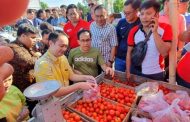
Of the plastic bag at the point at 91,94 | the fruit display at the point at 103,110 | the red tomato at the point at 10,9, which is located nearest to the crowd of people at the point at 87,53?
the plastic bag at the point at 91,94

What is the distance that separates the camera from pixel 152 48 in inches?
106

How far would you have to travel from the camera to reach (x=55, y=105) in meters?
1.22

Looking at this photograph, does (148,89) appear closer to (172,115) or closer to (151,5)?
(172,115)

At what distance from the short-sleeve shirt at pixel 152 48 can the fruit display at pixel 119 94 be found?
0.40m

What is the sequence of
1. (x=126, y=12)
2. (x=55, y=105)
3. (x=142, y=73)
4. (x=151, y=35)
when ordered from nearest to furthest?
1. (x=55, y=105)
2. (x=151, y=35)
3. (x=142, y=73)
4. (x=126, y=12)

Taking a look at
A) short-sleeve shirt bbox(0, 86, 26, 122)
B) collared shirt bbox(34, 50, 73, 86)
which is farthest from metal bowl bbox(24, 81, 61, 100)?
collared shirt bbox(34, 50, 73, 86)

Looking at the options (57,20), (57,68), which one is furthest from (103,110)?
(57,20)

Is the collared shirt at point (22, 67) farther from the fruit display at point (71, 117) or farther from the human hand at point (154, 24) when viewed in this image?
the human hand at point (154, 24)

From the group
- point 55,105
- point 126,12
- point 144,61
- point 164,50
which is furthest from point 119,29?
point 55,105

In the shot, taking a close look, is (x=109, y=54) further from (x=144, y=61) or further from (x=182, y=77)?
(x=182, y=77)

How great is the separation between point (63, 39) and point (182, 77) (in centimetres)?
149

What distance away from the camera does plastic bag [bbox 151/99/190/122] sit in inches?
72.6

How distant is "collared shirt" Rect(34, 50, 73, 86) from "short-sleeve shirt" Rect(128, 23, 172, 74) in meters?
1.02

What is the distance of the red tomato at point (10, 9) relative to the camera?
0.30 meters
